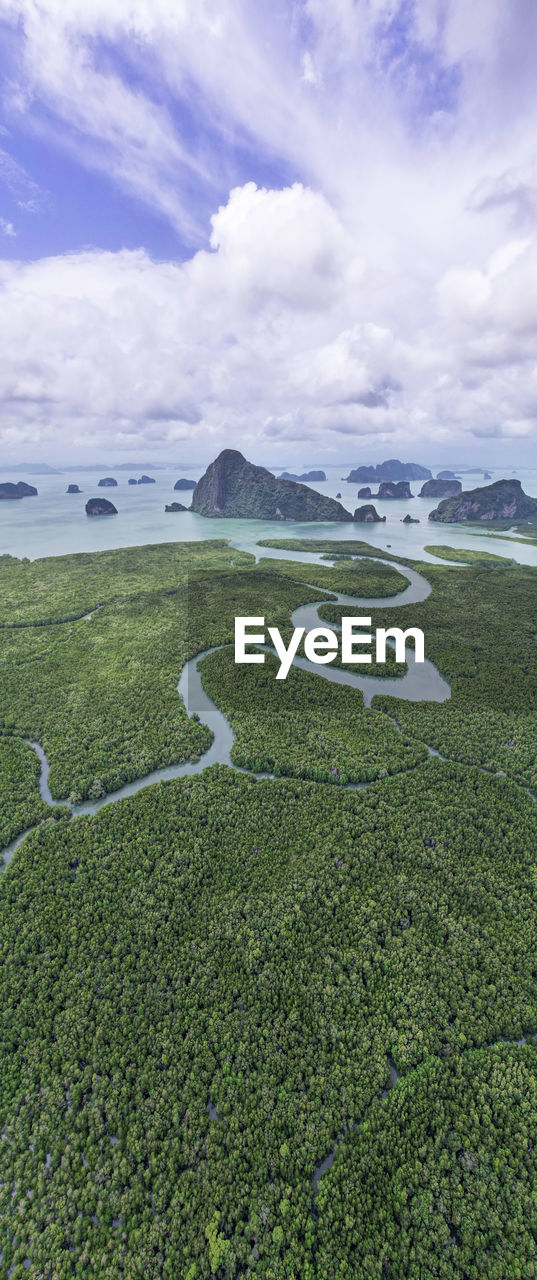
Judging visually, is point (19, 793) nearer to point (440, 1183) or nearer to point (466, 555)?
point (440, 1183)

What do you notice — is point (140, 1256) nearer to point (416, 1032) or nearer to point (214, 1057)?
point (214, 1057)

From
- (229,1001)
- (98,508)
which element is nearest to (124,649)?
(229,1001)

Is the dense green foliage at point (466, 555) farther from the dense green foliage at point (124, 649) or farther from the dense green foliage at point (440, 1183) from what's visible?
the dense green foliage at point (440, 1183)

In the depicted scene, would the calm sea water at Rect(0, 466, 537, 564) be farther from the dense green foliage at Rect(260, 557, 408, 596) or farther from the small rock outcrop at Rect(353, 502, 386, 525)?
the dense green foliage at Rect(260, 557, 408, 596)

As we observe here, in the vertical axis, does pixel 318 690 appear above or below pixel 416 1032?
above

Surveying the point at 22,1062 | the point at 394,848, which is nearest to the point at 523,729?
the point at 394,848
